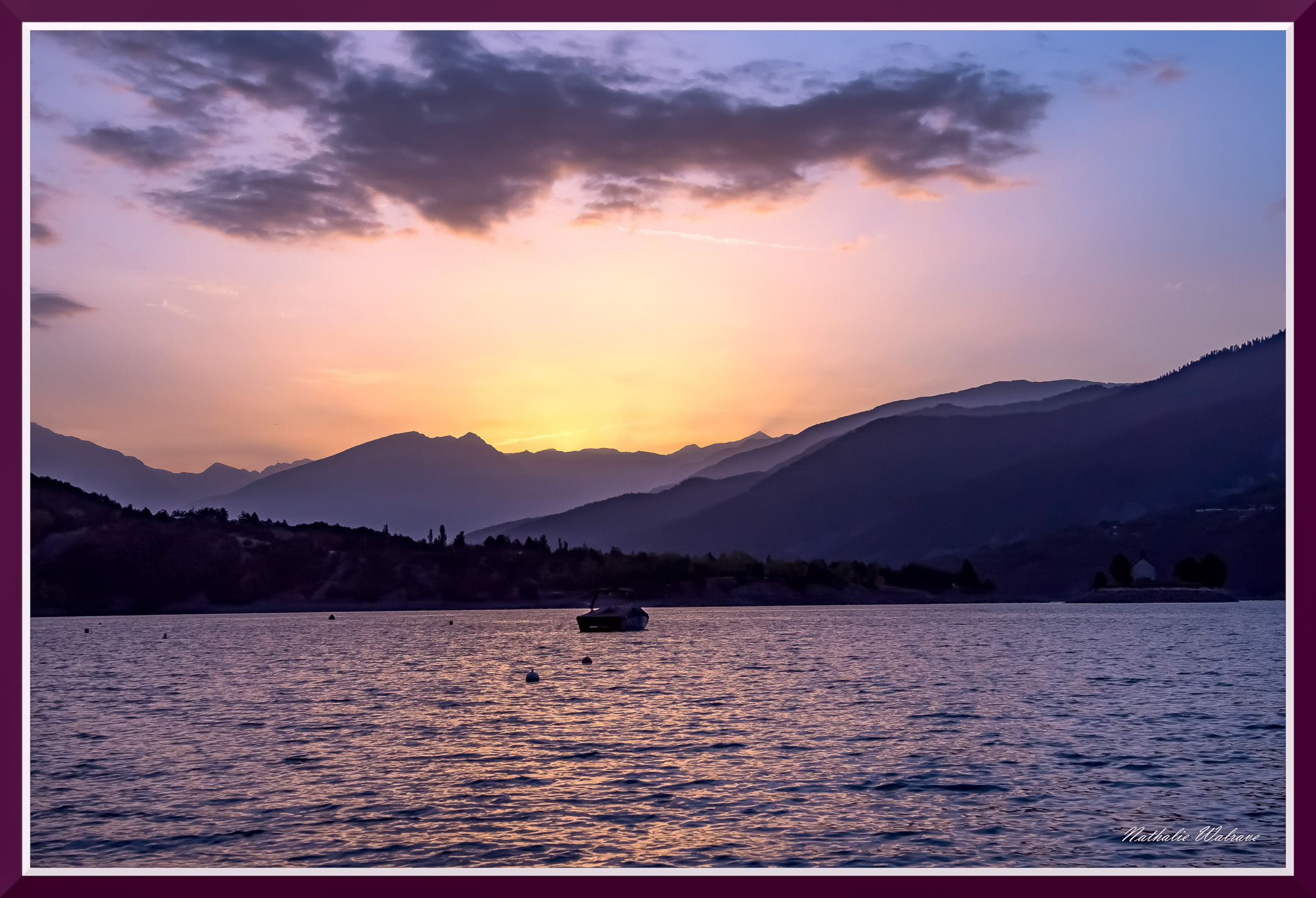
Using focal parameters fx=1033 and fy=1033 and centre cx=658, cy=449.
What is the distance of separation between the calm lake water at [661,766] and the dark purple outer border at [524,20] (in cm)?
885

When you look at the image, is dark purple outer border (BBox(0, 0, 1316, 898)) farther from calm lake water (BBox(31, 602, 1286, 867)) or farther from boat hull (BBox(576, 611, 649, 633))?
boat hull (BBox(576, 611, 649, 633))

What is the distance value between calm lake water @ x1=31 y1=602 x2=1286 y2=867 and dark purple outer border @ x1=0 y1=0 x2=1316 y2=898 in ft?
29.0

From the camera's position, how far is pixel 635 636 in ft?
415

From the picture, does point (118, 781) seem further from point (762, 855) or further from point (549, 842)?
point (762, 855)

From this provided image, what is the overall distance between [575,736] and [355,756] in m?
7.64

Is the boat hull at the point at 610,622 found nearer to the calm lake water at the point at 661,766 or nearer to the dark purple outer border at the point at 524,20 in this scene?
the calm lake water at the point at 661,766

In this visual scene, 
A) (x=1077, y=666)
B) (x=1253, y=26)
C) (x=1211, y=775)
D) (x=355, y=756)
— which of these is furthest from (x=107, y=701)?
(x=1077, y=666)
